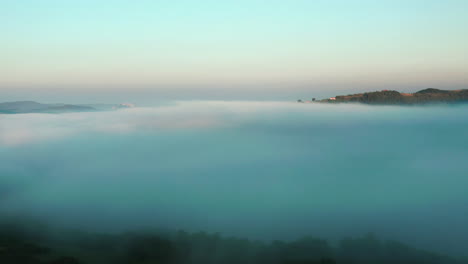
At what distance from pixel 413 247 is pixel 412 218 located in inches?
1628

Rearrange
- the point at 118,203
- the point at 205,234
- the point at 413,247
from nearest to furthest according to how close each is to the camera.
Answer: the point at 413,247, the point at 205,234, the point at 118,203

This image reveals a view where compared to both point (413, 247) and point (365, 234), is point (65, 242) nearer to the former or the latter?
point (365, 234)

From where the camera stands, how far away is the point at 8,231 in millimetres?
106562

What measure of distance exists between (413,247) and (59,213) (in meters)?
151

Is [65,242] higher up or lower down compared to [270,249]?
higher up

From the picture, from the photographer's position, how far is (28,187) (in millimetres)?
172250

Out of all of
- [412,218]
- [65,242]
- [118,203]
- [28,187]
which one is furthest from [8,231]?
[412,218]

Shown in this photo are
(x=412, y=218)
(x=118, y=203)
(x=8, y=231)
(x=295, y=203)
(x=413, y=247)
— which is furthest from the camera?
(x=295, y=203)

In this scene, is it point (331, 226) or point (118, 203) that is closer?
point (331, 226)

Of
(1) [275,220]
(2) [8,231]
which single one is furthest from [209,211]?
(2) [8,231]

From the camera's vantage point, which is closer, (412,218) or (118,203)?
(412,218)

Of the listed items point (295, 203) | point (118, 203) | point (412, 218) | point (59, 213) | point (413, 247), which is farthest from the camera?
point (295, 203)

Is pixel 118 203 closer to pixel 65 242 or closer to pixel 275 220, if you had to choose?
pixel 65 242

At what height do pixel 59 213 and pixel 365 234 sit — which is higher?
pixel 59 213
